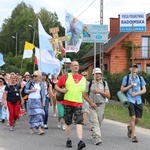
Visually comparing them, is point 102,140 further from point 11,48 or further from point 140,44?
point 11,48

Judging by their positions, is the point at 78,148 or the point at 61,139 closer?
the point at 78,148

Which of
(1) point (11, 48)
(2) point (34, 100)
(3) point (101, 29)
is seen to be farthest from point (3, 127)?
(1) point (11, 48)

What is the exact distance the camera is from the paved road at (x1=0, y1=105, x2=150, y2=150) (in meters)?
9.48

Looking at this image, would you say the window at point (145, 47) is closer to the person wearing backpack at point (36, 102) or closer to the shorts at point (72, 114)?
the person wearing backpack at point (36, 102)

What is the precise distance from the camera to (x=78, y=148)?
9000 millimetres

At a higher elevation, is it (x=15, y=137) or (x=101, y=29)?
(x=101, y=29)

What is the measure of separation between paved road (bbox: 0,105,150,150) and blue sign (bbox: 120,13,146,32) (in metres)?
3.93

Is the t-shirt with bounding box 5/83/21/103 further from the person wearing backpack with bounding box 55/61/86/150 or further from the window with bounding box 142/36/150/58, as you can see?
the window with bounding box 142/36/150/58

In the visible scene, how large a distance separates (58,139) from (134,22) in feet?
21.7

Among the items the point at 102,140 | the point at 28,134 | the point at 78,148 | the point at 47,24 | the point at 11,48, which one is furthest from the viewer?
the point at 11,48

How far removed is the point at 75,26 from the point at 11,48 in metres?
88.8

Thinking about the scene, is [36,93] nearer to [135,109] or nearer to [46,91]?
[46,91]

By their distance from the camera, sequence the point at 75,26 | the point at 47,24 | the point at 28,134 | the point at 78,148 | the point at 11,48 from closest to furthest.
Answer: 1. the point at 78,148
2. the point at 28,134
3. the point at 75,26
4. the point at 47,24
5. the point at 11,48

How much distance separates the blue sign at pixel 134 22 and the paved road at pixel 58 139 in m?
3.93
